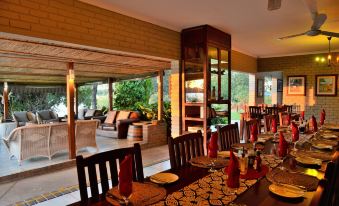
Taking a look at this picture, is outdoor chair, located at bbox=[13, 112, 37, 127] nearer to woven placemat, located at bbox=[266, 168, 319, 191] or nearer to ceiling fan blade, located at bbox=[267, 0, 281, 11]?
ceiling fan blade, located at bbox=[267, 0, 281, 11]

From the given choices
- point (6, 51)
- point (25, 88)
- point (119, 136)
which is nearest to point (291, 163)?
point (6, 51)

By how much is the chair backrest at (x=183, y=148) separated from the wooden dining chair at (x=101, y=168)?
0.34 m

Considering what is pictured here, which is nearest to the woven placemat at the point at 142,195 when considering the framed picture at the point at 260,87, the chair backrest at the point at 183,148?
the chair backrest at the point at 183,148

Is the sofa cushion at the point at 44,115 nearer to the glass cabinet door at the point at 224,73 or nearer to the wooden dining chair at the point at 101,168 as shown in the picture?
the glass cabinet door at the point at 224,73

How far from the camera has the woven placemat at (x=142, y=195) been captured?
1.32 metres

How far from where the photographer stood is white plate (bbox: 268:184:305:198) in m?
1.38

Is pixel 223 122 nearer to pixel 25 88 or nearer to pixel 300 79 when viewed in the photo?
pixel 300 79

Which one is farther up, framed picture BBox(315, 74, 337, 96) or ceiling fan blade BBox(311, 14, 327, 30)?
ceiling fan blade BBox(311, 14, 327, 30)

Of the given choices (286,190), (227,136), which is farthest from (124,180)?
(227,136)

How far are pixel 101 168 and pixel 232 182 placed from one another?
0.90 m

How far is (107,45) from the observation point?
11.6ft

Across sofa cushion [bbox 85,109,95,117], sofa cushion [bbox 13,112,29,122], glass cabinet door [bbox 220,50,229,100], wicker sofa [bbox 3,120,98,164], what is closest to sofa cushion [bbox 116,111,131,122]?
sofa cushion [bbox 85,109,95,117]

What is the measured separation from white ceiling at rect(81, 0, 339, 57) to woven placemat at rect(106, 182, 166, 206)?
2651mm

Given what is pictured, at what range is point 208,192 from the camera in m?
1.48
